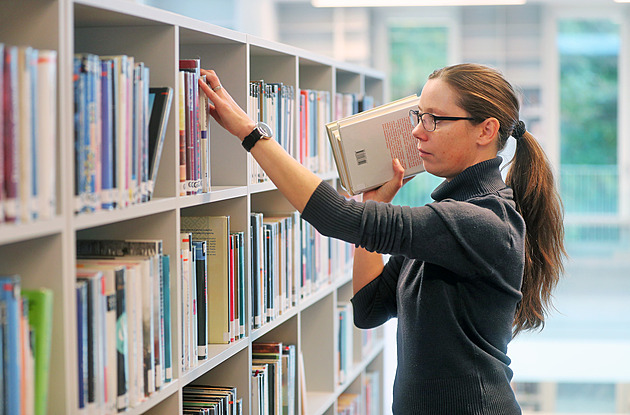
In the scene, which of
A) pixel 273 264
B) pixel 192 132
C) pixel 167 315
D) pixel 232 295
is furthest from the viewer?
pixel 273 264

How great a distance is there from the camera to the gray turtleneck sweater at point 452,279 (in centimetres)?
140

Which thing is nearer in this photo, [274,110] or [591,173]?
[274,110]

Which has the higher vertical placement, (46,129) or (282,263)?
(46,129)

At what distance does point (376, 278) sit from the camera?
6.00 feet

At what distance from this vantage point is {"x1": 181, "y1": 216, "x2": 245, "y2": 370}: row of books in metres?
1.58

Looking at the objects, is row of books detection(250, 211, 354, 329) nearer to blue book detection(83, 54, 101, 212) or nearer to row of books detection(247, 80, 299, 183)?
row of books detection(247, 80, 299, 183)

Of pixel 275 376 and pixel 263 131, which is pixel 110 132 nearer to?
pixel 263 131

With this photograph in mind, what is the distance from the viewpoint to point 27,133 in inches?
37.3

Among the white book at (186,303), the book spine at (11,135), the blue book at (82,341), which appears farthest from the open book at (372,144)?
the book spine at (11,135)

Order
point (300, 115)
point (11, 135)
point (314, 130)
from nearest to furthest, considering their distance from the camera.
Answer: point (11, 135) → point (300, 115) → point (314, 130)

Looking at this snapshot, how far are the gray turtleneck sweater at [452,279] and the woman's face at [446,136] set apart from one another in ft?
0.12

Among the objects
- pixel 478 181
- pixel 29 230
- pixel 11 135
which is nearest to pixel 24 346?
pixel 29 230

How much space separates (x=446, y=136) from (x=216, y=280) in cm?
62

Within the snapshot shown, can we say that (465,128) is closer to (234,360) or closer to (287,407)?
(234,360)
